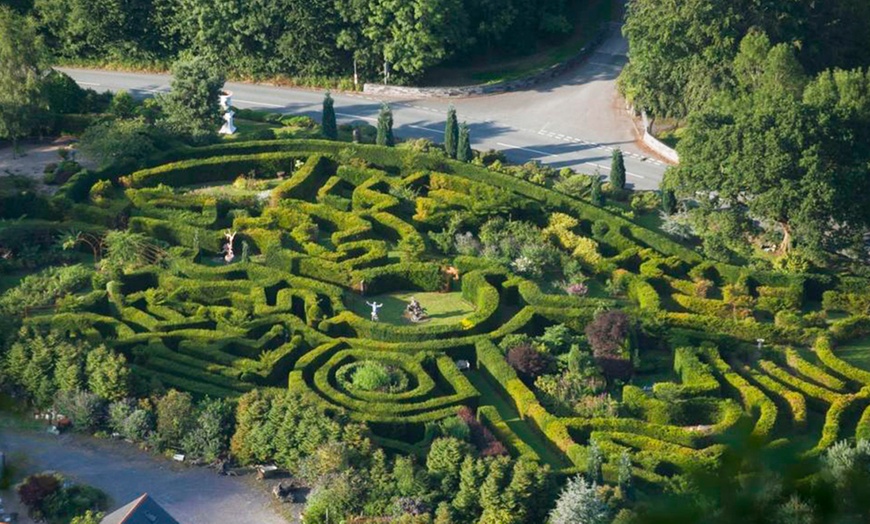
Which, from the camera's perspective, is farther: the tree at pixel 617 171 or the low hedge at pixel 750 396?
the tree at pixel 617 171

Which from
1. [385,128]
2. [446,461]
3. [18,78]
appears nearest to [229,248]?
[385,128]

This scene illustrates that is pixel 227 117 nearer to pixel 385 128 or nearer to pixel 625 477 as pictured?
pixel 385 128

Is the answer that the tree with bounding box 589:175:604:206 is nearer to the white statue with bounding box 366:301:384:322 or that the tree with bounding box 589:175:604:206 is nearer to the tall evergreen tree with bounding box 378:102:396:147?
the tall evergreen tree with bounding box 378:102:396:147

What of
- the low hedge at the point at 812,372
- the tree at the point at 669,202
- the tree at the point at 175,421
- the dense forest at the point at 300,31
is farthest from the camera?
the dense forest at the point at 300,31

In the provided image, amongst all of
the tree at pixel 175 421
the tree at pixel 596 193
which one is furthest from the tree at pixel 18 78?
the tree at pixel 596 193

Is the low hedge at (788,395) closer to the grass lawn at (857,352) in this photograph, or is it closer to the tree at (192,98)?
the grass lawn at (857,352)
